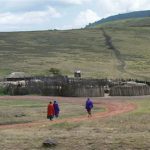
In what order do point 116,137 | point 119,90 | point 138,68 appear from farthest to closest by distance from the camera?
1. point 138,68
2. point 119,90
3. point 116,137

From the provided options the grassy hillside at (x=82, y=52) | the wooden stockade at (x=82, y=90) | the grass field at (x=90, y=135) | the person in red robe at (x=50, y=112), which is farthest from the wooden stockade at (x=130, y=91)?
the grass field at (x=90, y=135)

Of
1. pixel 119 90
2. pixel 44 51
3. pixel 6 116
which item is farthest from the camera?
pixel 44 51

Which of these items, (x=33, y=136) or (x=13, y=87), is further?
(x=13, y=87)

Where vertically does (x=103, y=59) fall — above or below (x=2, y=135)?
above

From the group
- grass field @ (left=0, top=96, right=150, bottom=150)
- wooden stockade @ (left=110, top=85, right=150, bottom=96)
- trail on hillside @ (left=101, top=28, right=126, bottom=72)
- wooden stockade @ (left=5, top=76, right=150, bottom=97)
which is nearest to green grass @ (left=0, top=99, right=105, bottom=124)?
grass field @ (left=0, top=96, right=150, bottom=150)

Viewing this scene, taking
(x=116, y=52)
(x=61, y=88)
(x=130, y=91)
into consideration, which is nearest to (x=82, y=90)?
(x=61, y=88)

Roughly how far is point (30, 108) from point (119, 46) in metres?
82.8

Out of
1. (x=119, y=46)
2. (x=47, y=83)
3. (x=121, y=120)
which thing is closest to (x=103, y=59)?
(x=119, y=46)

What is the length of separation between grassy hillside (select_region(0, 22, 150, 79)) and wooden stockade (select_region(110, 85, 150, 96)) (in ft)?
63.1

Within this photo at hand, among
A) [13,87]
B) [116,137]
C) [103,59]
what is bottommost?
[116,137]

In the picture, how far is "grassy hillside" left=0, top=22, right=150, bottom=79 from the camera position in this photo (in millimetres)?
84706

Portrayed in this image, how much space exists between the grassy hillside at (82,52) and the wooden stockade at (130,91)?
19236 millimetres

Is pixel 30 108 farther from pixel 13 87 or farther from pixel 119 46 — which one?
pixel 119 46

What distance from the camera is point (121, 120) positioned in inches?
1133
